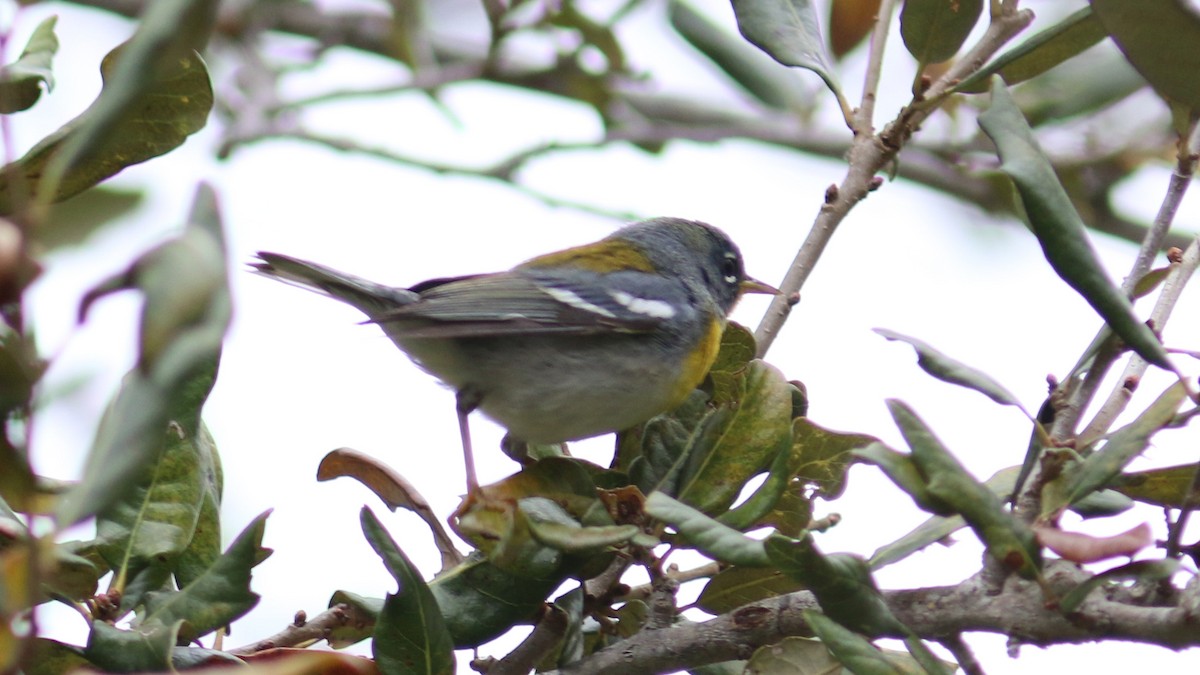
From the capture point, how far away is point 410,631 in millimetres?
1876

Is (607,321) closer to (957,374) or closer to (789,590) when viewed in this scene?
(789,590)

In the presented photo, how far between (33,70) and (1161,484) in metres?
1.95

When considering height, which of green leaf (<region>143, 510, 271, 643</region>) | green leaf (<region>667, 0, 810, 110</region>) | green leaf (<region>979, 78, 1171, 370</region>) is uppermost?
green leaf (<region>667, 0, 810, 110</region>)

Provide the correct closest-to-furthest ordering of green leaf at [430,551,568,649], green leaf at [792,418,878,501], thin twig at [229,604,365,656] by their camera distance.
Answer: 1. green leaf at [430,551,568,649]
2. thin twig at [229,604,365,656]
3. green leaf at [792,418,878,501]

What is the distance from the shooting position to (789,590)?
2.23 m

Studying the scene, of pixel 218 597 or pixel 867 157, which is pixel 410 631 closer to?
pixel 218 597

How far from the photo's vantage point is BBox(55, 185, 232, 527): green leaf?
0.97m

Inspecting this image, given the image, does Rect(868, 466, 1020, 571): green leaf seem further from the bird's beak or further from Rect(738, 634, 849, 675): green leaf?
the bird's beak

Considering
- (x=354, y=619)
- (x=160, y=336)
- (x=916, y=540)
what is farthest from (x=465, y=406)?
(x=160, y=336)

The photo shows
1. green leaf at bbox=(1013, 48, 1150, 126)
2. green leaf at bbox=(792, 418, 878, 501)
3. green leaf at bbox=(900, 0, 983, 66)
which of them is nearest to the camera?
green leaf at bbox=(792, 418, 878, 501)

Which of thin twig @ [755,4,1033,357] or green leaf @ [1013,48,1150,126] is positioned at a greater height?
green leaf @ [1013,48,1150,126]

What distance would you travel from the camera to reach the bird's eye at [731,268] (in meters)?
4.64

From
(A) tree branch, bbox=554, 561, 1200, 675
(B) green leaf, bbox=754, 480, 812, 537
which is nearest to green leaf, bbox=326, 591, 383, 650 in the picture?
(A) tree branch, bbox=554, 561, 1200, 675

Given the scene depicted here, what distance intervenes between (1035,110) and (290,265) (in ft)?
9.05
